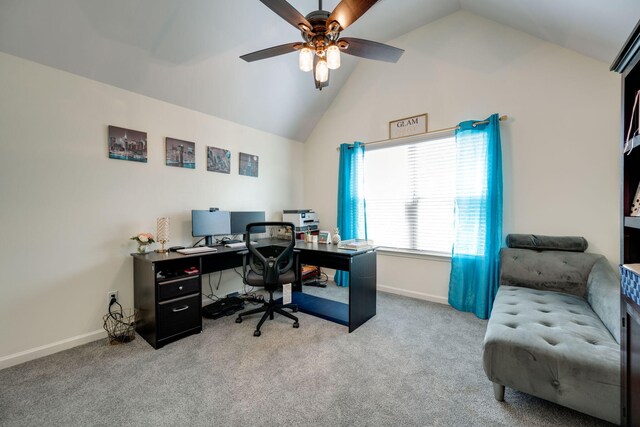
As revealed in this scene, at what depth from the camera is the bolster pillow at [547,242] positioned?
2.39 meters

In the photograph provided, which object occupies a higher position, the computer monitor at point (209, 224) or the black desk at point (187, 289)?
the computer monitor at point (209, 224)

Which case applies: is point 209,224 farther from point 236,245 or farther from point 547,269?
point 547,269

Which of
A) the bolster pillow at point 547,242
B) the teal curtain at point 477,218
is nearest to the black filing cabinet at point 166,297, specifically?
the teal curtain at point 477,218

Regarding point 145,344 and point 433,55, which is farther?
point 433,55

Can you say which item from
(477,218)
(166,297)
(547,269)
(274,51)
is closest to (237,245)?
(166,297)

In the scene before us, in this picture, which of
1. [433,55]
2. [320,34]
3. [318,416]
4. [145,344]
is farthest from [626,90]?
[145,344]

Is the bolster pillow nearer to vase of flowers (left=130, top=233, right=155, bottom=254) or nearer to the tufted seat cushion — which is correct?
the tufted seat cushion

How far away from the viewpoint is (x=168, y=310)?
2.31 m

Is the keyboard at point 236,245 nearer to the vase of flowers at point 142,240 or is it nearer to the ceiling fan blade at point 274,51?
the vase of flowers at point 142,240

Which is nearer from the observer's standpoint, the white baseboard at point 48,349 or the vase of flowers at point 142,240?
the white baseboard at point 48,349

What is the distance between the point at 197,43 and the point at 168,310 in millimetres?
2548

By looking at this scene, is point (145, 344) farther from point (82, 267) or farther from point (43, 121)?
point (43, 121)

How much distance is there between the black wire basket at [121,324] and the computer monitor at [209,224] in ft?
3.16

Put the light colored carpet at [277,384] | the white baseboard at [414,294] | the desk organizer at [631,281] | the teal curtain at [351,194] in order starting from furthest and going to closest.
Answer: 1. the teal curtain at [351,194]
2. the white baseboard at [414,294]
3. the light colored carpet at [277,384]
4. the desk organizer at [631,281]
